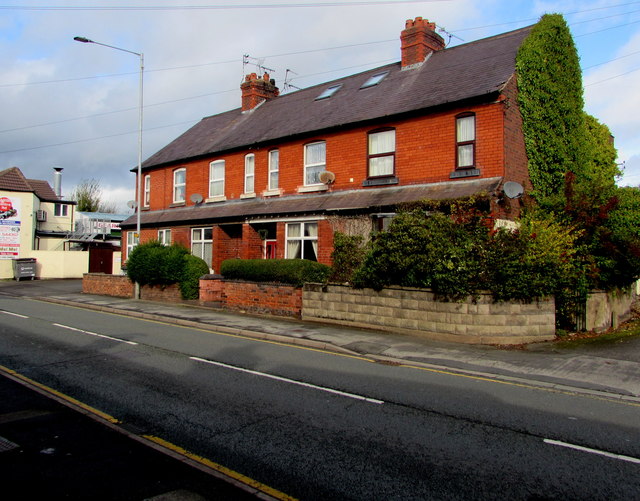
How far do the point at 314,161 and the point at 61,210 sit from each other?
32.9 meters

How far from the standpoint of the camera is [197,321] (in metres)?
15.0

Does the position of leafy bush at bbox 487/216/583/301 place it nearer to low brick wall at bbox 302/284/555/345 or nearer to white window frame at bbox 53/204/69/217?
low brick wall at bbox 302/284/555/345

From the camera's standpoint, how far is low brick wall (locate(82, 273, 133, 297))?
910 inches

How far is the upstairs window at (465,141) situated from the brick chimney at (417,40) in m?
5.88

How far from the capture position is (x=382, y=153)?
18.5 metres

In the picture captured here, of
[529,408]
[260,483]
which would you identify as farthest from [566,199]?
[260,483]

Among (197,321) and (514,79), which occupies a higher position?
(514,79)

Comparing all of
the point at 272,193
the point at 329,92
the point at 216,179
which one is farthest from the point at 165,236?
the point at 329,92

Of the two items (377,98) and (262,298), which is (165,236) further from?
(377,98)

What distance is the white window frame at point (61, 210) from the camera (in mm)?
44219

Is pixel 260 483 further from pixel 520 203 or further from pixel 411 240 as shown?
pixel 520 203

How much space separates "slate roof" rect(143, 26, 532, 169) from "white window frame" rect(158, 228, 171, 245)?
12.5 ft

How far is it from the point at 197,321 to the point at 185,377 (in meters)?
7.03

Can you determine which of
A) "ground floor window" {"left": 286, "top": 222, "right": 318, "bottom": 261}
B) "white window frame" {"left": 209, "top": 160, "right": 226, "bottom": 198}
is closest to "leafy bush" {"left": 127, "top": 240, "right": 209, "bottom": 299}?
"ground floor window" {"left": 286, "top": 222, "right": 318, "bottom": 261}
